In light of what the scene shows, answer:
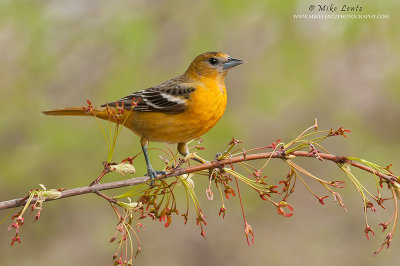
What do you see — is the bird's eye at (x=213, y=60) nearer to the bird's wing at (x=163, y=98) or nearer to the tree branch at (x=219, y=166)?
the bird's wing at (x=163, y=98)

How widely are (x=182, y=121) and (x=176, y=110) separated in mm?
117

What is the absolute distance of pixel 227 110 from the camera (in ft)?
19.9

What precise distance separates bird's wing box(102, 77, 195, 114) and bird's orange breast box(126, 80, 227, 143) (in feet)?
0.13

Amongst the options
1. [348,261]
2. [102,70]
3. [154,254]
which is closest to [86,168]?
[102,70]

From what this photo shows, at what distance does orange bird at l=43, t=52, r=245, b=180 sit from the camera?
3.62 m

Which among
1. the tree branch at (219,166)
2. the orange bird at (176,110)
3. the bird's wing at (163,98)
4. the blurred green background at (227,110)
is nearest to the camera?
the tree branch at (219,166)

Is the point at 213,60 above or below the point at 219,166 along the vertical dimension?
below

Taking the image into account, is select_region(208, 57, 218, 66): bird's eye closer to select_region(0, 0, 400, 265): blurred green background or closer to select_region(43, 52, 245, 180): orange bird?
select_region(43, 52, 245, 180): orange bird

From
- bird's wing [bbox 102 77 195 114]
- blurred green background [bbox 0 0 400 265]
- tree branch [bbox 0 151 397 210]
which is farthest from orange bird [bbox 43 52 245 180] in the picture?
blurred green background [bbox 0 0 400 265]

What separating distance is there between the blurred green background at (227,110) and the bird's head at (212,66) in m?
1.37

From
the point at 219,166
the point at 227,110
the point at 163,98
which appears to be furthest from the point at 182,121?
the point at 227,110

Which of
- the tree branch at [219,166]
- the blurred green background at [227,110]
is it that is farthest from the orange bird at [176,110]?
the blurred green background at [227,110]

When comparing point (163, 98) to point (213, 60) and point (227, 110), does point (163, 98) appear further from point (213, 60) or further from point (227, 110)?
point (227, 110)

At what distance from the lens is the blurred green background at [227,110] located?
17.9 feet
